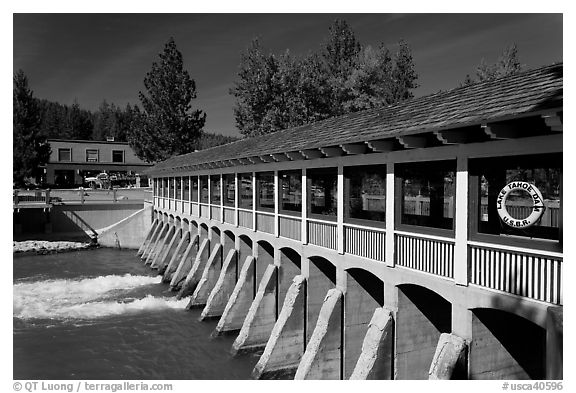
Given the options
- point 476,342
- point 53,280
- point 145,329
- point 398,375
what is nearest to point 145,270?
point 53,280

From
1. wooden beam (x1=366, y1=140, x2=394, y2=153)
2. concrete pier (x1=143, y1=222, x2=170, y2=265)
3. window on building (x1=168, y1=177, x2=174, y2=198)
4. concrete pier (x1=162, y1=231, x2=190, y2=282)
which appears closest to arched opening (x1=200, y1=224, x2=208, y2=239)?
concrete pier (x1=162, y1=231, x2=190, y2=282)

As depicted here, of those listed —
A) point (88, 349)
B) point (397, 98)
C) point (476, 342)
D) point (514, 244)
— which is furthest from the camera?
point (397, 98)

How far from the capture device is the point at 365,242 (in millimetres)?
11516

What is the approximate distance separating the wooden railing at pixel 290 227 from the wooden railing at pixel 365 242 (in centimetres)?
274

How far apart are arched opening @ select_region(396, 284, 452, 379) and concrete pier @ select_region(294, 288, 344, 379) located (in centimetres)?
212

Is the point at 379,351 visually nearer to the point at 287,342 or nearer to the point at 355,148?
the point at 287,342

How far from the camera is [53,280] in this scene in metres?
28.3

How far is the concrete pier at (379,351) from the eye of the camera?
10141 mm

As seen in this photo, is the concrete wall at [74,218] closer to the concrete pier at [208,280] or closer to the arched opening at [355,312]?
the concrete pier at [208,280]

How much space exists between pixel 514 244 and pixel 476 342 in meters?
2.09

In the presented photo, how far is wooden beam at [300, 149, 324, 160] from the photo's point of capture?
509 inches

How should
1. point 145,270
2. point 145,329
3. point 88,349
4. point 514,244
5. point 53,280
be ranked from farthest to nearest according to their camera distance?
point 145,270, point 53,280, point 145,329, point 88,349, point 514,244

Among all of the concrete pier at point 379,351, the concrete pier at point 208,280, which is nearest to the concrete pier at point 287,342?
the concrete pier at point 379,351

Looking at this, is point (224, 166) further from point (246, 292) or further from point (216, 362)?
point (216, 362)
